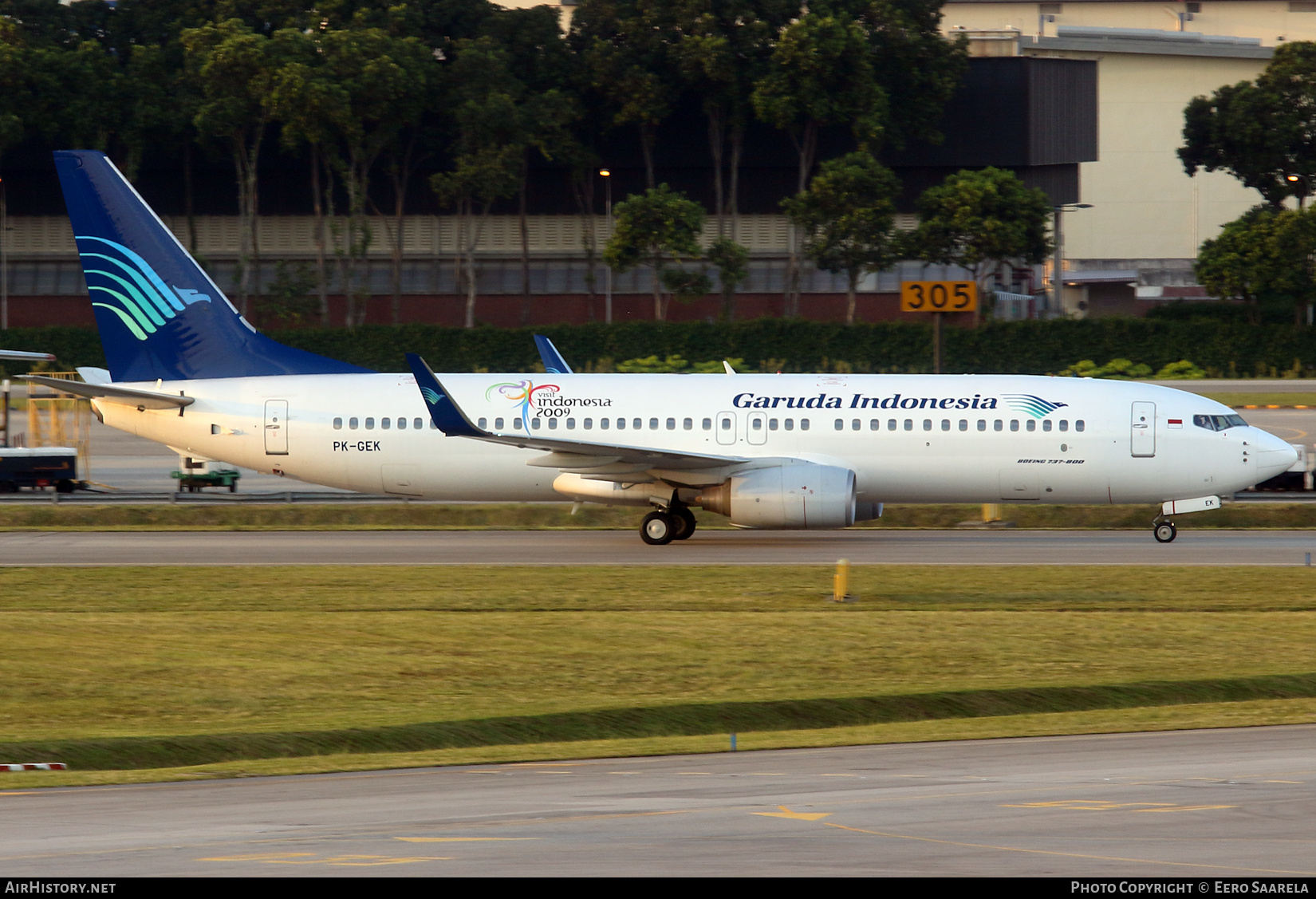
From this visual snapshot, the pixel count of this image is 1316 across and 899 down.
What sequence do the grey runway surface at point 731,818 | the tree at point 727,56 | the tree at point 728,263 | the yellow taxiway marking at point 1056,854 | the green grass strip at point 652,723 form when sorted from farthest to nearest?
1. the tree at point 727,56
2. the tree at point 728,263
3. the green grass strip at point 652,723
4. the grey runway surface at point 731,818
5. the yellow taxiway marking at point 1056,854

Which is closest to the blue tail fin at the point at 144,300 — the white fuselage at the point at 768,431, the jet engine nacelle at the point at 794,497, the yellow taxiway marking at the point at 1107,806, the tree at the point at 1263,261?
the white fuselage at the point at 768,431

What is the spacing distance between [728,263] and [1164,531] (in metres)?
46.1

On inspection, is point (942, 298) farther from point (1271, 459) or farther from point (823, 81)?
point (823, 81)

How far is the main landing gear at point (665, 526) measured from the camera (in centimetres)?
3372

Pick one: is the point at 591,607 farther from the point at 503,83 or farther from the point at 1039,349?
the point at 503,83

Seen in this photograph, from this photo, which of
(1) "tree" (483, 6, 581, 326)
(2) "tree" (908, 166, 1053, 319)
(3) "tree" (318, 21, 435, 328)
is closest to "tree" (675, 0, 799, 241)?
(1) "tree" (483, 6, 581, 326)

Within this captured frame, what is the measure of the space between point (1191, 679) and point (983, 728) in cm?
460

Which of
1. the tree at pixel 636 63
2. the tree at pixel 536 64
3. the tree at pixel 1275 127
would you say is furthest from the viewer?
the tree at pixel 536 64

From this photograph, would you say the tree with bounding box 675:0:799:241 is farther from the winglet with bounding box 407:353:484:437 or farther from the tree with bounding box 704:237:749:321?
the winglet with bounding box 407:353:484:437

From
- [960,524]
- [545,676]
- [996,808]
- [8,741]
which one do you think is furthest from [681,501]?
[996,808]

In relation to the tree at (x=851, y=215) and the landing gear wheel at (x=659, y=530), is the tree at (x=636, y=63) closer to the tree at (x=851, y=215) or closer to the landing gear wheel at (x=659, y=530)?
the tree at (x=851, y=215)

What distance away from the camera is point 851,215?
252 ft

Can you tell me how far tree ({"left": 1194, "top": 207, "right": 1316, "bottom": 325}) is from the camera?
74.1 m

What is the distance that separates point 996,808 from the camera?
1208cm
